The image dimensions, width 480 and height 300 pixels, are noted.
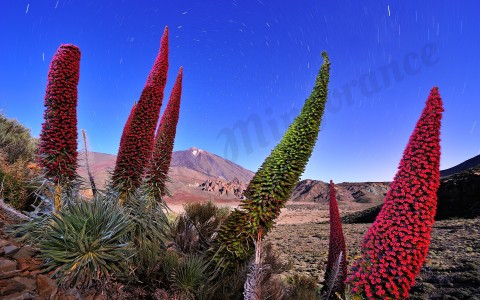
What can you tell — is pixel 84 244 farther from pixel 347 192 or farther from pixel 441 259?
pixel 347 192

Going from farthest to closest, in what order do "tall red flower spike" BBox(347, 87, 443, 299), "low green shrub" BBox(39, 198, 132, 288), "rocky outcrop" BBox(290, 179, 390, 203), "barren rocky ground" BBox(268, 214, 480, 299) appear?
"rocky outcrop" BBox(290, 179, 390, 203), "barren rocky ground" BBox(268, 214, 480, 299), "low green shrub" BBox(39, 198, 132, 288), "tall red flower spike" BBox(347, 87, 443, 299)

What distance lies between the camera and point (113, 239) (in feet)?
13.0

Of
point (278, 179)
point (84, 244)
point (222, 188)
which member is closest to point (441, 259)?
point (278, 179)

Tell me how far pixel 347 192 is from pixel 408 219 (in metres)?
71.0

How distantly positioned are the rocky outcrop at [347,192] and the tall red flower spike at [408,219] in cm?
6373

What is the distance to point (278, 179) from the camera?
12.6 feet

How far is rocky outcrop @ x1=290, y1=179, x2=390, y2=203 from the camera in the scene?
210ft

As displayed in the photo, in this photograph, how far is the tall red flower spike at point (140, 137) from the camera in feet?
15.3

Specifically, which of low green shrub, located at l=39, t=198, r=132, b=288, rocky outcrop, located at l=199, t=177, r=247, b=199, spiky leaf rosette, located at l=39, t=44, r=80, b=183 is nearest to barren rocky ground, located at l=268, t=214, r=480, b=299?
low green shrub, located at l=39, t=198, r=132, b=288

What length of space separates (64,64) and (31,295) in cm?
287

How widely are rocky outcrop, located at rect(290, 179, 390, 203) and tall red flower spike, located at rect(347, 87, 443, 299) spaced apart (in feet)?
209

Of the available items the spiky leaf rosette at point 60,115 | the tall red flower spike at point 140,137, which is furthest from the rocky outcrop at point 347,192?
the spiky leaf rosette at point 60,115

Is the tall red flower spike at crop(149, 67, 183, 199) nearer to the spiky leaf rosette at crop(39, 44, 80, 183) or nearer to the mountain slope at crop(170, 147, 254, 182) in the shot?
the spiky leaf rosette at crop(39, 44, 80, 183)

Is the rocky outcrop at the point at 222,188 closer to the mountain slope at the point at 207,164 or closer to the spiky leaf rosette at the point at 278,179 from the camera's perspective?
the spiky leaf rosette at the point at 278,179
